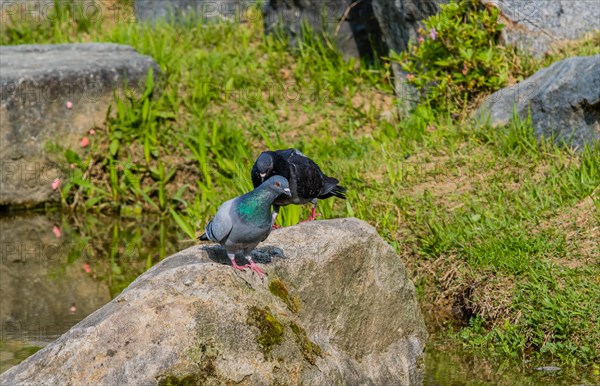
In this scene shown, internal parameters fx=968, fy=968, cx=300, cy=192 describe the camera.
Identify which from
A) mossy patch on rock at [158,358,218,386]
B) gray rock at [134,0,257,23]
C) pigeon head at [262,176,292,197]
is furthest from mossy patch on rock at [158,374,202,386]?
gray rock at [134,0,257,23]

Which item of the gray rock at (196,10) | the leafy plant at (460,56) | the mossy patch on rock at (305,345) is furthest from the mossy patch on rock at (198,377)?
the gray rock at (196,10)

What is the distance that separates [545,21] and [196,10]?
4.67 m

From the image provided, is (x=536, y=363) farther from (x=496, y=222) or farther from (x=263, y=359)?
(x=263, y=359)

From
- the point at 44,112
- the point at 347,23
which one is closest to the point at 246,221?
the point at 44,112

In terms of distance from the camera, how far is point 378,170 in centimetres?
745

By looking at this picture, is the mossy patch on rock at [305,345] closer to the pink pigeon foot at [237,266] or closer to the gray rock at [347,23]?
the pink pigeon foot at [237,266]

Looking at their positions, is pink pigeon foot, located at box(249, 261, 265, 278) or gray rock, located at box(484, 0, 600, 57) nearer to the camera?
pink pigeon foot, located at box(249, 261, 265, 278)

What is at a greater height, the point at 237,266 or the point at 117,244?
the point at 237,266

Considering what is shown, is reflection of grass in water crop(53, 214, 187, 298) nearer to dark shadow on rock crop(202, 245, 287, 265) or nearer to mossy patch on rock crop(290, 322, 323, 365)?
dark shadow on rock crop(202, 245, 287, 265)

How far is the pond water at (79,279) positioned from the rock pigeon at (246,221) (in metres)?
1.53

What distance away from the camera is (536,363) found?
5.43 meters

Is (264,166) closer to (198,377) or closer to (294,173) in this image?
(294,173)

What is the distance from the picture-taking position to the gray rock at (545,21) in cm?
832

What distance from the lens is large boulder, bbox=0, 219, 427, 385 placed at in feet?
12.7
